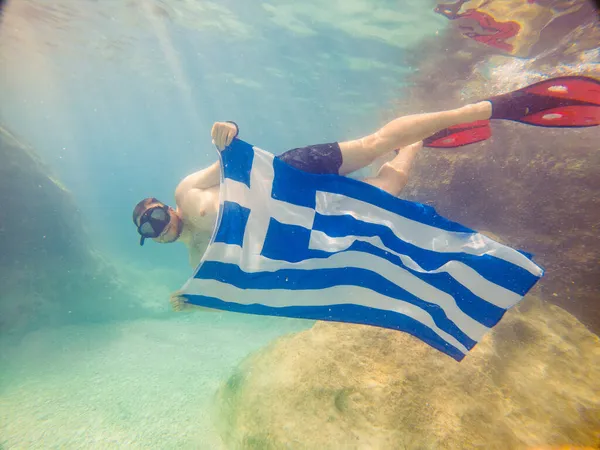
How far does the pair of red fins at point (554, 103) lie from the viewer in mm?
3436

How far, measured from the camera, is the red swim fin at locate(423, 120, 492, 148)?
13.4 feet

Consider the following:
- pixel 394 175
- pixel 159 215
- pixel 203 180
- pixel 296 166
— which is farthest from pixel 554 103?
pixel 159 215

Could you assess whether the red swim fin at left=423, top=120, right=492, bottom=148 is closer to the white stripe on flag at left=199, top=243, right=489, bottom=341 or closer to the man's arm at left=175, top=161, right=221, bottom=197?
the white stripe on flag at left=199, top=243, right=489, bottom=341

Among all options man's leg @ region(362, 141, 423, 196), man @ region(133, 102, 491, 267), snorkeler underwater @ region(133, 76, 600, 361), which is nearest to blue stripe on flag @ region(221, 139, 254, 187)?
snorkeler underwater @ region(133, 76, 600, 361)

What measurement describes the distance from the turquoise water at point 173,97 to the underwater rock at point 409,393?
1.31 metres

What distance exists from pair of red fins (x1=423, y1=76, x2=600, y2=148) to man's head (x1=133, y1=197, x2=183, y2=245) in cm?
391

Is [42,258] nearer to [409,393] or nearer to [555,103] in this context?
[409,393]

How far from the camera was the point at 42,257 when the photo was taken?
460 inches

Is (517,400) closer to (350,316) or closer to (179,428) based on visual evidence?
(350,316)

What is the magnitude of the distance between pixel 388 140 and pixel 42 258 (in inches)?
546

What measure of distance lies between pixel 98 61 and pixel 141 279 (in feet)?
65.7

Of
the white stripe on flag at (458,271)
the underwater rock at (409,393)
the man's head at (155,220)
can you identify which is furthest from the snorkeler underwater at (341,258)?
the underwater rock at (409,393)

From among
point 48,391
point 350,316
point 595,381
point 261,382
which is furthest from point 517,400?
point 48,391

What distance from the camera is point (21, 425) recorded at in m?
5.84
